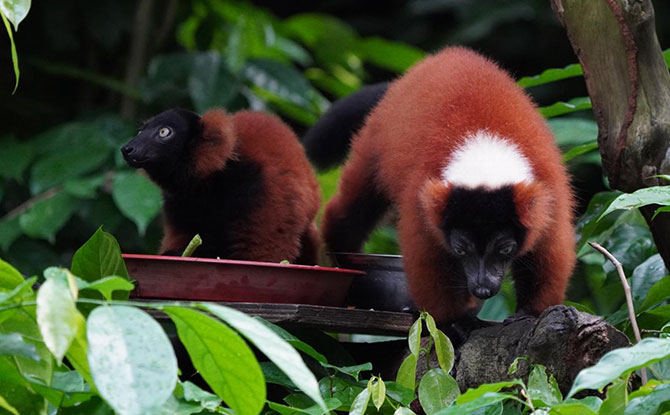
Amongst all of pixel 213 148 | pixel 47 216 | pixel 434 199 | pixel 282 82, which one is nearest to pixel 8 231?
pixel 47 216

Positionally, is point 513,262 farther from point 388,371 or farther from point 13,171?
point 13,171

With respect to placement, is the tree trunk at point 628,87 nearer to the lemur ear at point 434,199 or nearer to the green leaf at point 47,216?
the lemur ear at point 434,199

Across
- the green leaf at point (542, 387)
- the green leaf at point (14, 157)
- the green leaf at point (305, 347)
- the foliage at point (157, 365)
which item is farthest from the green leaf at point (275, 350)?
the green leaf at point (14, 157)

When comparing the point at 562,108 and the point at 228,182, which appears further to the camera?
the point at 562,108

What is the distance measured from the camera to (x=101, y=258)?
2.09 meters

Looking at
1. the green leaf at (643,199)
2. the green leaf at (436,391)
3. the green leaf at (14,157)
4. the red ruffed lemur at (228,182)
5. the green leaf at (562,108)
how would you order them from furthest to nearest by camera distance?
1. the green leaf at (14,157)
2. the green leaf at (562,108)
3. the red ruffed lemur at (228,182)
4. the green leaf at (436,391)
5. the green leaf at (643,199)

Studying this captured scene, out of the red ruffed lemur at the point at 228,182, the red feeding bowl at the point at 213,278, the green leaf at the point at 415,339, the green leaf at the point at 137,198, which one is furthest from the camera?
the green leaf at the point at 137,198

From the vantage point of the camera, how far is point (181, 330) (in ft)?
4.52

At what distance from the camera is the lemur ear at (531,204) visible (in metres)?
2.41

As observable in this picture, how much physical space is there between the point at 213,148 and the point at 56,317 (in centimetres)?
162

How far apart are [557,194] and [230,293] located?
0.95 metres

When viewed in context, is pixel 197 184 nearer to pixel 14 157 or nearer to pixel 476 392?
pixel 476 392

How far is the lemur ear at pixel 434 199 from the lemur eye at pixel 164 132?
0.83 metres

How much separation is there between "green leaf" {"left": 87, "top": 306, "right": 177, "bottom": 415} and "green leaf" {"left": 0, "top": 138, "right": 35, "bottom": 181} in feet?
10.00
